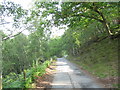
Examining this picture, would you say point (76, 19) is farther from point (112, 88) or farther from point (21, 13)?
point (112, 88)

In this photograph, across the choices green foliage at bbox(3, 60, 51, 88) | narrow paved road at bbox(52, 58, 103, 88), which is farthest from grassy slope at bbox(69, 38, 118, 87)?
green foliage at bbox(3, 60, 51, 88)

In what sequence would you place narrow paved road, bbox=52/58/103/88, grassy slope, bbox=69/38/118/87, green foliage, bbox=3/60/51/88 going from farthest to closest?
grassy slope, bbox=69/38/118/87
narrow paved road, bbox=52/58/103/88
green foliage, bbox=3/60/51/88

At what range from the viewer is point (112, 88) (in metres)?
5.62

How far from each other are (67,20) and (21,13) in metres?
3.87

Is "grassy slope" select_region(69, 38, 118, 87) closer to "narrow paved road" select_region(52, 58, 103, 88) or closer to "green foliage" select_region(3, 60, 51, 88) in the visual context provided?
"narrow paved road" select_region(52, 58, 103, 88)

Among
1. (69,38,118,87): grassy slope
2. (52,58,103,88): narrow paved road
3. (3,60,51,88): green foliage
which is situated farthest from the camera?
(69,38,118,87): grassy slope

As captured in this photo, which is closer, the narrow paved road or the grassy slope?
the narrow paved road

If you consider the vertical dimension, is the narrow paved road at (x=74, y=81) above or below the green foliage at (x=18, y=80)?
below

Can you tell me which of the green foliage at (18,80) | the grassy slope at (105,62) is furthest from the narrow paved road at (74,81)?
the green foliage at (18,80)

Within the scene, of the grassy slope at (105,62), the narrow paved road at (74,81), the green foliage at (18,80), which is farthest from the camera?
the grassy slope at (105,62)

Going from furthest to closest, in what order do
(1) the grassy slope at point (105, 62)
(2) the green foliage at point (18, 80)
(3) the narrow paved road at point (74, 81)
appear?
(1) the grassy slope at point (105, 62)
(3) the narrow paved road at point (74, 81)
(2) the green foliage at point (18, 80)

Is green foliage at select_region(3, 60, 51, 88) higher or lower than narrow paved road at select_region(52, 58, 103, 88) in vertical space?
higher

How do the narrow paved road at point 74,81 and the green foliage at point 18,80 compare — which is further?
the narrow paved road at point 74,81

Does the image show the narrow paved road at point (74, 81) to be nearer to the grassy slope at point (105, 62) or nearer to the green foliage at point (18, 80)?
the grassy slope at point (105, 62)
